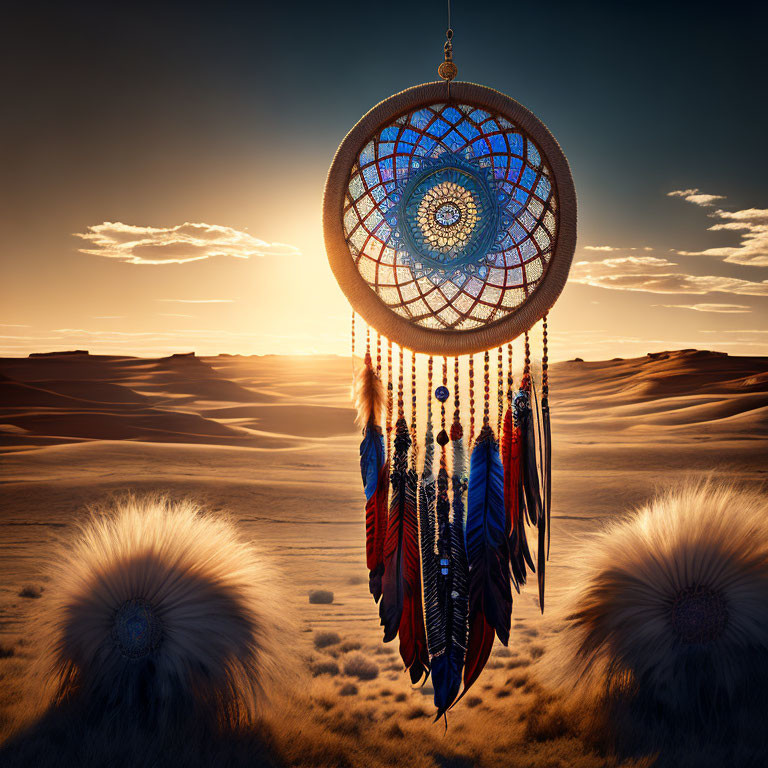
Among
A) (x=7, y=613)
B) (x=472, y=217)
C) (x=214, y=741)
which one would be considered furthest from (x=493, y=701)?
(x=7, y=613)

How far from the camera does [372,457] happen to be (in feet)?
8.52

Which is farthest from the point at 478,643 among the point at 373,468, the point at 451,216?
the point at 451,216

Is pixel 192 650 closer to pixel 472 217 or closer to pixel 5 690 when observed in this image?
pixel 5 690

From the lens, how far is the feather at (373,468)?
260cm

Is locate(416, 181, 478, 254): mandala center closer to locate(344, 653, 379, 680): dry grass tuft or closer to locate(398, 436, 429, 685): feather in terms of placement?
locate(398, 436, 429, 685): feather

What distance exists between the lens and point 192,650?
7.84 ft

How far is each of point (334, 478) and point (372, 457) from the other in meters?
6.91

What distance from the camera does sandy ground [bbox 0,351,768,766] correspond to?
2.64m

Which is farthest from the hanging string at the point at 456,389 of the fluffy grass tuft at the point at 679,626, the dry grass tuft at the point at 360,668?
the dry grass tuft at the point at 360,668

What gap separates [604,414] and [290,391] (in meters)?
14.0

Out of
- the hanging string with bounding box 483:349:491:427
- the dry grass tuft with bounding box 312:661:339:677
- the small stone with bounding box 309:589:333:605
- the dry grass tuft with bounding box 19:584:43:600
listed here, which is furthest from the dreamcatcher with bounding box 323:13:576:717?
the dry grass tuft with bounding box 19:584:43:600

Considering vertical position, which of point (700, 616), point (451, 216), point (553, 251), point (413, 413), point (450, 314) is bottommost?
point (700, 616)

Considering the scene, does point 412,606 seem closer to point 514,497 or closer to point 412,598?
point 412,598

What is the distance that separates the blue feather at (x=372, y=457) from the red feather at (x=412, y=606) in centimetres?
19
